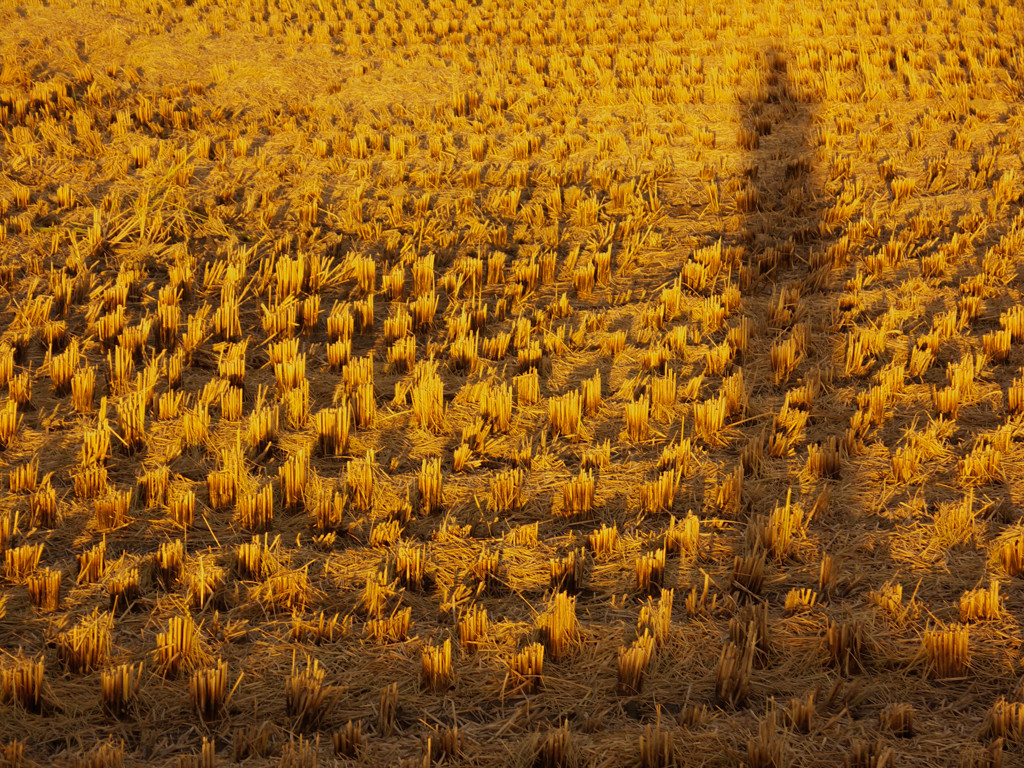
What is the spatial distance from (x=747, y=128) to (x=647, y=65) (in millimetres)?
2428

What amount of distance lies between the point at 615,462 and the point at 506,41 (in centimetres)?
904

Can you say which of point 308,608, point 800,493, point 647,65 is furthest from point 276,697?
point 647,65

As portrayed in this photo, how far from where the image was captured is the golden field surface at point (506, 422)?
10.4 ft

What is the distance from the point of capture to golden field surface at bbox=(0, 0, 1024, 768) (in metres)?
3.17

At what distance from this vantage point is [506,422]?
491 cm

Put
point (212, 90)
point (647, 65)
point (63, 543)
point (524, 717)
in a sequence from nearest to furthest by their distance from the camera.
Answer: point (524, 717) < point (63, 543) < point (212, 90) < point (647, 65)

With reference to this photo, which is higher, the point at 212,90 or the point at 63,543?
the point at 212,90

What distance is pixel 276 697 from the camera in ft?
10.4

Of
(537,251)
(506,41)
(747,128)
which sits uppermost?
(506,41)

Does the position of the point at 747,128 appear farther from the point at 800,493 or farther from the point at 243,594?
the point at 243,594

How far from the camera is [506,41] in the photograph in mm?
12438

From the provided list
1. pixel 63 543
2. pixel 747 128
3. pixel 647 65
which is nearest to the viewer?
pixel 63 543

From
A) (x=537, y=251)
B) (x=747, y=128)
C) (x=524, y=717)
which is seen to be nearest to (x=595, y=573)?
(x=524, y=717)

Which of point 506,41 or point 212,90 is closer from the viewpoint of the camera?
point 212,90
